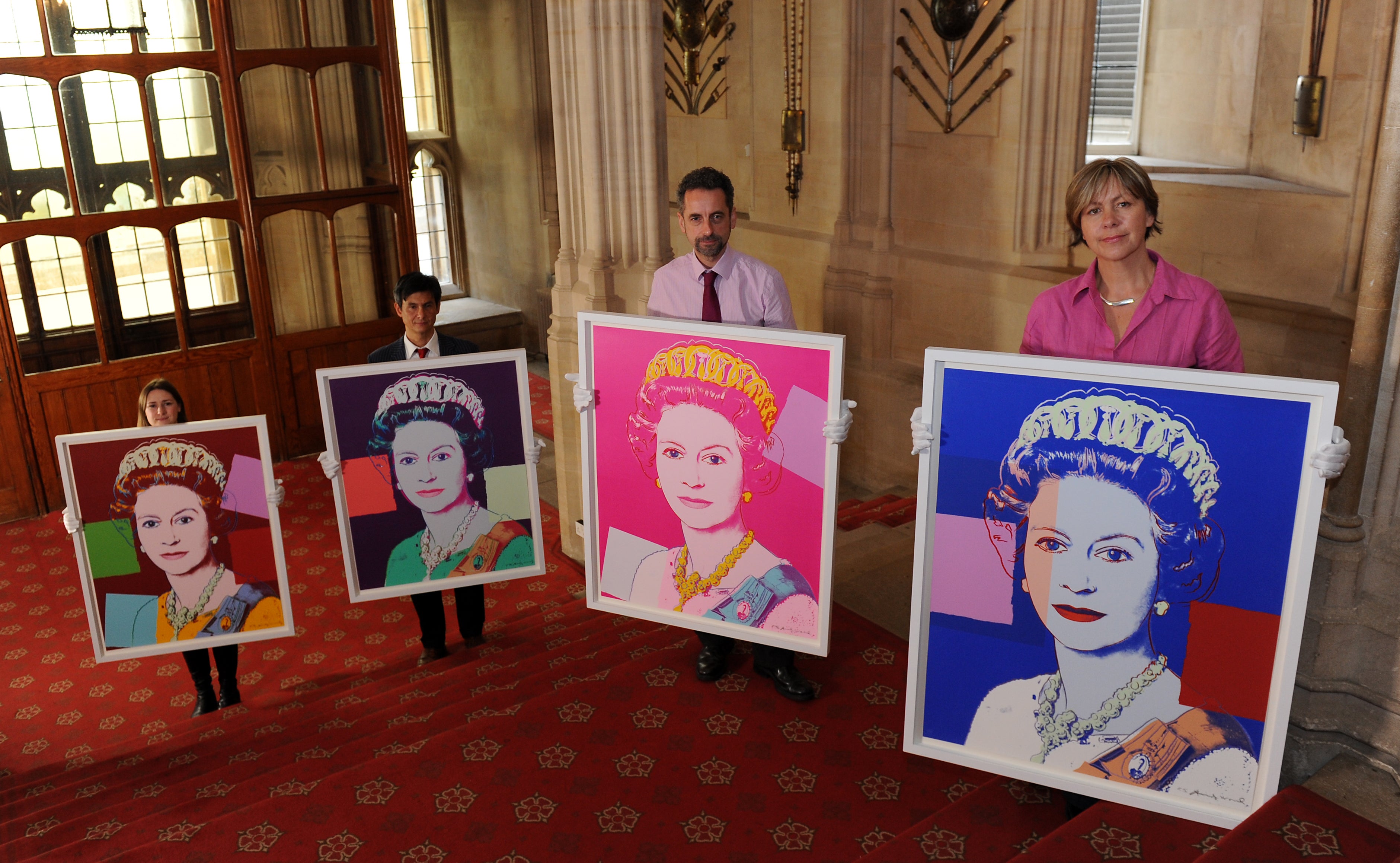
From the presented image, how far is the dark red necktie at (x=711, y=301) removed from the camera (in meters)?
3.58

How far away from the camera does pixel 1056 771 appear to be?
2.66 m

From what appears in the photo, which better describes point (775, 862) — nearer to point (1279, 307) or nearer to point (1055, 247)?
point (1279, 307)

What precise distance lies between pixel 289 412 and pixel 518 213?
3436mm

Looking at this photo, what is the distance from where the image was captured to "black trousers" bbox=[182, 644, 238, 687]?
4.18 m

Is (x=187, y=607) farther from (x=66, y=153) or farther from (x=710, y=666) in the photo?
(x=66, y=153)

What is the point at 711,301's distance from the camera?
11.8 feet

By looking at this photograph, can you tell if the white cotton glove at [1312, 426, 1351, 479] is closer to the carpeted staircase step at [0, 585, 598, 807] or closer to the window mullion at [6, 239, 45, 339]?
the carpeted staircase step at [0, 585, 598, 807]

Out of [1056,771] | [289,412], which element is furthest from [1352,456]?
[289,412]

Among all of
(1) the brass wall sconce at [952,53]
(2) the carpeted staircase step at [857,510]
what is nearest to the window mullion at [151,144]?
(1) the brass wall sconce at [952,53]

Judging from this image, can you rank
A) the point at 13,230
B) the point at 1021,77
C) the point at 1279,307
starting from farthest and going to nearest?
the point at 13,230 → the point at 1021,77 → the point at 1279,307

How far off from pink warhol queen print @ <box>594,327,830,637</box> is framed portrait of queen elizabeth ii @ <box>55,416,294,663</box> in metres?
1.25

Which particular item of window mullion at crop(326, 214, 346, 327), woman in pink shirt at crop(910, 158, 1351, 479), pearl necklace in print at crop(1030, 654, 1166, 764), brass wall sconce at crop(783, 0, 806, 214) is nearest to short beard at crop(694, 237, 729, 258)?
woman in pink shirt at crop(910, 158, 1351, 479)

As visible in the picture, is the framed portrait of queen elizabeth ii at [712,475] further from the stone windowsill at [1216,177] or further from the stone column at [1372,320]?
the stone windowsill at [1216,177]

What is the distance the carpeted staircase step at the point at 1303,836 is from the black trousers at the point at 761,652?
56.4 inches
